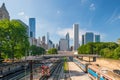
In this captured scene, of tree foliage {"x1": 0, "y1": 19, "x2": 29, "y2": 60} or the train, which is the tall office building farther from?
the train

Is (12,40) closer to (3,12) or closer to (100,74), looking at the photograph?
(100,74)

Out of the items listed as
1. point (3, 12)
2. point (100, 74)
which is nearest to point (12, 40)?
point (100, 74)

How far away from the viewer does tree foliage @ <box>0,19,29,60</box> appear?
232 feet

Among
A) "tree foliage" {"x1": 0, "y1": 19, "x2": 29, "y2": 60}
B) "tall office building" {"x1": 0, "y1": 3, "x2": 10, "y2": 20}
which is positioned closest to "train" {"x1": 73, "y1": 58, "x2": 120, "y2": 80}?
"tree foliage" {"x1": 0, "y1": 19, "x2": 29, "y2": 60}

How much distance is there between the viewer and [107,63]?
9869cm

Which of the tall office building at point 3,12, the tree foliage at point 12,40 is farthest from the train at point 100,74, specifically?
the tall office building at point 3,12

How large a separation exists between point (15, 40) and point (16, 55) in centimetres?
511

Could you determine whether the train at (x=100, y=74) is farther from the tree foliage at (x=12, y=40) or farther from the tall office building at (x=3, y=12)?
the tall office building at (x=3, y=12)

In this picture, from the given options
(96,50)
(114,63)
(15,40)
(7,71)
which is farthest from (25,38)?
(96,50)

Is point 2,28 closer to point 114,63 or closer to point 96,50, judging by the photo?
point 114,63

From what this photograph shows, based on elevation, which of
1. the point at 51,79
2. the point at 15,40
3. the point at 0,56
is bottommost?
the point at 51,79

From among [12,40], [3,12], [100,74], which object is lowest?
[100,74]

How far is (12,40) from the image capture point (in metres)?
73.6

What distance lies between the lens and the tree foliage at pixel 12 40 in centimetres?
7056
